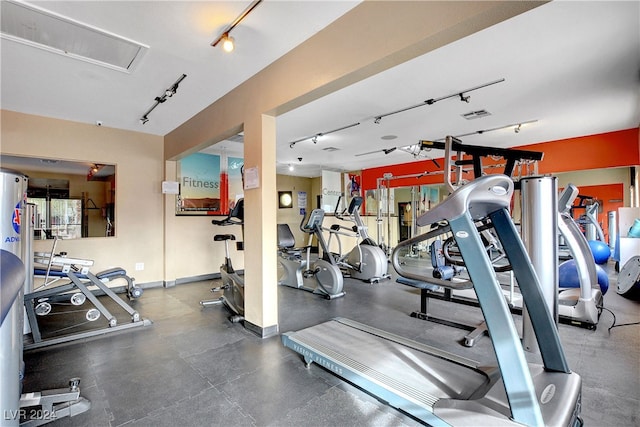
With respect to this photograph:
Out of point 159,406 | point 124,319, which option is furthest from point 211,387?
point 124,319

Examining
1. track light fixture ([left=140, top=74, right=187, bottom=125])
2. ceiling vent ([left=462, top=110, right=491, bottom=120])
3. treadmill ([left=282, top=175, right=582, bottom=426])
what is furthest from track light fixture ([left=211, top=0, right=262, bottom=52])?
ceiling vent ([left=462, top=110, right=491, bottom=120])

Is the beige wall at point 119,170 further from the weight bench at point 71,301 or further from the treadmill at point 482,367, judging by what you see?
the treadmill at point 482,367

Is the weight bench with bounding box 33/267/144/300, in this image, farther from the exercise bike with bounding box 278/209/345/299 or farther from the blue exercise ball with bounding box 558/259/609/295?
the blue exercise ball with bounding box 558/259/609/295

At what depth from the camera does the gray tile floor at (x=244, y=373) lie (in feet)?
5.73

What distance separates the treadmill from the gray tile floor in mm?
192

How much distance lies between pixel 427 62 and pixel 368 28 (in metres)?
1.22

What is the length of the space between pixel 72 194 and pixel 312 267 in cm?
482

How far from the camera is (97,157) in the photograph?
4.58m

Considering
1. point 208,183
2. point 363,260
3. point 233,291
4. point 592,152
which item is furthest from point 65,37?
point 592,152

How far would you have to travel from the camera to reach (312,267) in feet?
15.3

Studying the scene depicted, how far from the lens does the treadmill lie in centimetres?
136

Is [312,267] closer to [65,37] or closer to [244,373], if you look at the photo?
[244,373]

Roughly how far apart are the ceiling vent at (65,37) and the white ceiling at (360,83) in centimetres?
10

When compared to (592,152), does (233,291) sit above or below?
below
